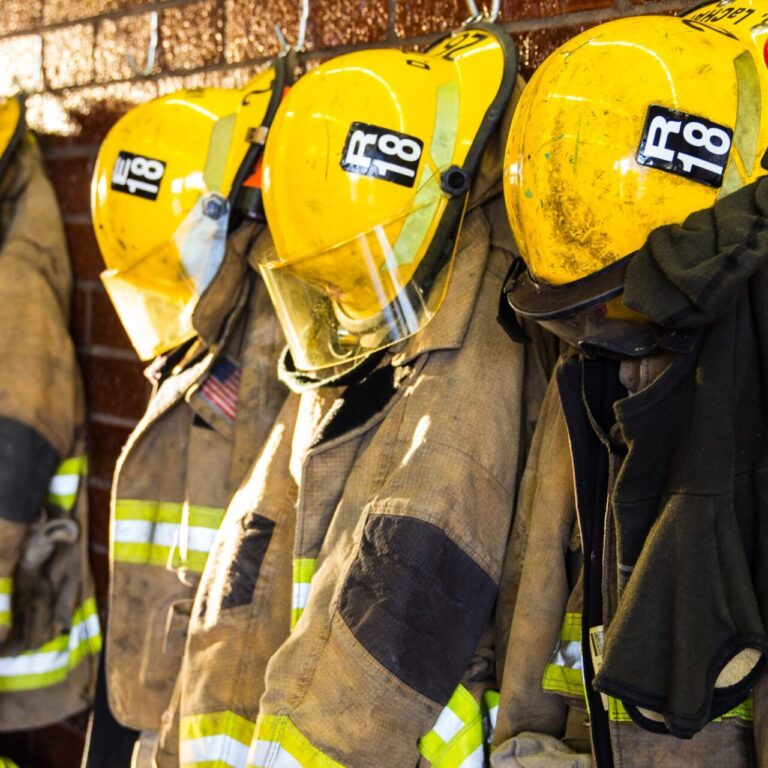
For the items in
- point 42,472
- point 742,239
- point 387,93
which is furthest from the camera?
point 42,472

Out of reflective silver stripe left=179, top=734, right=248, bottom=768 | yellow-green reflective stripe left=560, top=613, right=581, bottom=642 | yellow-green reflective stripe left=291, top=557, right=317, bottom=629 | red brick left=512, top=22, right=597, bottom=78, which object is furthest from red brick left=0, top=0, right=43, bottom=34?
yellow-green reflective stripe left=560, top=613, right=581, bottom=642

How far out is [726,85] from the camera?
1146mm

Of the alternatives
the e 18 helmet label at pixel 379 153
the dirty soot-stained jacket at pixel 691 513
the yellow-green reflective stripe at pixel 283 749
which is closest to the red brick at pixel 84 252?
the e 18 helmet label at pixel 379 153

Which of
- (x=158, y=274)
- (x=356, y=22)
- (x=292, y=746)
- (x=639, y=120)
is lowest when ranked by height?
(x=292, y=746)

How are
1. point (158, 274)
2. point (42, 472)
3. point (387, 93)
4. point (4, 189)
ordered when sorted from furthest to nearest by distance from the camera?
point (4, 189) < point (42, 472) < point (158, 274) < point (387, 93)

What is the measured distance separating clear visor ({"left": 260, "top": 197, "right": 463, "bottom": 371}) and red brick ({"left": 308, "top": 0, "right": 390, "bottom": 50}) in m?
0.59

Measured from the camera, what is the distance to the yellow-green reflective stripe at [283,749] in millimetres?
1411

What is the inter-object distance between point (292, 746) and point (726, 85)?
1.01 m

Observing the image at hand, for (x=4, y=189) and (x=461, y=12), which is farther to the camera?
(x=4, y=189)

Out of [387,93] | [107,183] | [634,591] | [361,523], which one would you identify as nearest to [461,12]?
[387,93]

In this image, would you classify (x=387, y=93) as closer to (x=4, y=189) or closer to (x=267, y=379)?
(x=267, y=379)

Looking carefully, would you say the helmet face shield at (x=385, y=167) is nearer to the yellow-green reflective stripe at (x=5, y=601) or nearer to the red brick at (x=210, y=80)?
the red brick at (x=210, y=80)

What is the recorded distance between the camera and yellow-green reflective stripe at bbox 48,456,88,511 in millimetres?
2525

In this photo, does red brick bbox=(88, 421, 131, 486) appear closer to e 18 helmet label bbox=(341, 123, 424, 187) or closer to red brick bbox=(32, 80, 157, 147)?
red brick bbox=(32, 80, 157, 147)
